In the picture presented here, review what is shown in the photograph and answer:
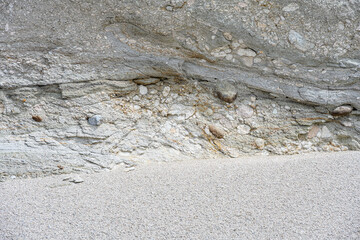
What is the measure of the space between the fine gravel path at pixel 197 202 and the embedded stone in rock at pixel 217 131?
338 mm

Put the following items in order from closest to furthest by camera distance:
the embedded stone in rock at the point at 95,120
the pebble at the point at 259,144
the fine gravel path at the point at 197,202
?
the fine gravel path at the point at 197,202
the embedded stone in rock at the point at 95,120
the pebble at the point at 259,144

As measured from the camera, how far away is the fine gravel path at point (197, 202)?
1.65 m

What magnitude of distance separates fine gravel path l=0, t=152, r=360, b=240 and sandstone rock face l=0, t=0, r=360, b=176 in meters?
0.37

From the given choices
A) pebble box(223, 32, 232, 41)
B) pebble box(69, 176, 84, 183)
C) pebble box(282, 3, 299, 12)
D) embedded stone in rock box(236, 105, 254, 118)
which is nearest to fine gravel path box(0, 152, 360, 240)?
pebble box(69, 176, 84, 183)

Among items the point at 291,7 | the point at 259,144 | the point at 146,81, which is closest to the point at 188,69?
the point at 146,81

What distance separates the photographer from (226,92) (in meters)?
2.68

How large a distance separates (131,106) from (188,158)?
67 centimetres

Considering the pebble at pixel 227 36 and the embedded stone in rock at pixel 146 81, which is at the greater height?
the pebble at pixel 227 36

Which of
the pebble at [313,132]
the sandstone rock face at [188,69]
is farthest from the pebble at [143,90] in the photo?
the pebble at [313,132]

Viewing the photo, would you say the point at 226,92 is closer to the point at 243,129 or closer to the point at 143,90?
the point at 243,129

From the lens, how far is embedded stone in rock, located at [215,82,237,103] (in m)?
2.68

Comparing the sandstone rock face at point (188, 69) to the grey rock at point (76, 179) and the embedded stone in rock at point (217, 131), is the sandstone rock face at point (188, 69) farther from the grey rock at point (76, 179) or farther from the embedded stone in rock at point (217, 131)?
the grey rock at point (76, 179)

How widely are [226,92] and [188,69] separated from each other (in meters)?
0.39

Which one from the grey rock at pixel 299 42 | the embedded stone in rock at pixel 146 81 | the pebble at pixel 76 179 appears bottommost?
the pebble at pixel 76 179
